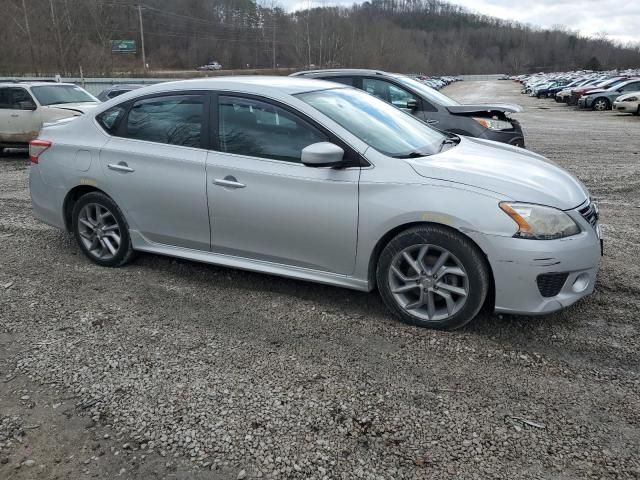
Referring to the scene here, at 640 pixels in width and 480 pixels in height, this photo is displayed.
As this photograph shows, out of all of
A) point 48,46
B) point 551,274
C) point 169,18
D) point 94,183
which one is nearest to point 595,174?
point 551,274

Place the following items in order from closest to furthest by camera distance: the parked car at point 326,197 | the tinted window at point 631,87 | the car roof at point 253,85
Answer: the parked car at point 326,197 < the car roof at point 253,85 < the tinted window at point 631,87

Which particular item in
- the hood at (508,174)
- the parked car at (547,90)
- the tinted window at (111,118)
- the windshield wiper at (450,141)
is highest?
the tinted window at (111,118)

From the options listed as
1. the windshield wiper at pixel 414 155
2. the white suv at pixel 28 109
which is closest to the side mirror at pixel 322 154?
the windshield wiper at pixel 414 155

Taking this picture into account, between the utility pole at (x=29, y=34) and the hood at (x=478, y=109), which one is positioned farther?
the utility pole at (x=29, y=34)

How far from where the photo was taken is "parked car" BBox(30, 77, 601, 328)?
11.5ft

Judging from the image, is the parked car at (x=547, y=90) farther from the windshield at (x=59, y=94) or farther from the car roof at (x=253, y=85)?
the car roof at (x=253, y=85)

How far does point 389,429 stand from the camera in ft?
9.05

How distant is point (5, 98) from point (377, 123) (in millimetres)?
11288

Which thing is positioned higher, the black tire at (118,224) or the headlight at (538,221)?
the headlight at (538,221)

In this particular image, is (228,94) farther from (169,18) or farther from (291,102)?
(169,18)

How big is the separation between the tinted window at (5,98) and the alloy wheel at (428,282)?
466 inches

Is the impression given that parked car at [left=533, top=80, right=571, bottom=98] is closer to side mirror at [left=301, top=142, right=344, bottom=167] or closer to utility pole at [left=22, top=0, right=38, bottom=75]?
utility pole at [left=22, top=0, right=38, bottom=75]

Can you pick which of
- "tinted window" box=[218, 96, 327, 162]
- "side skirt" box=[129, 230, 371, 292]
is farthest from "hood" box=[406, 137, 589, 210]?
"side skirt" box=[129, 230, 371, 292]

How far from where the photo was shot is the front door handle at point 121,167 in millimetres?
4648
